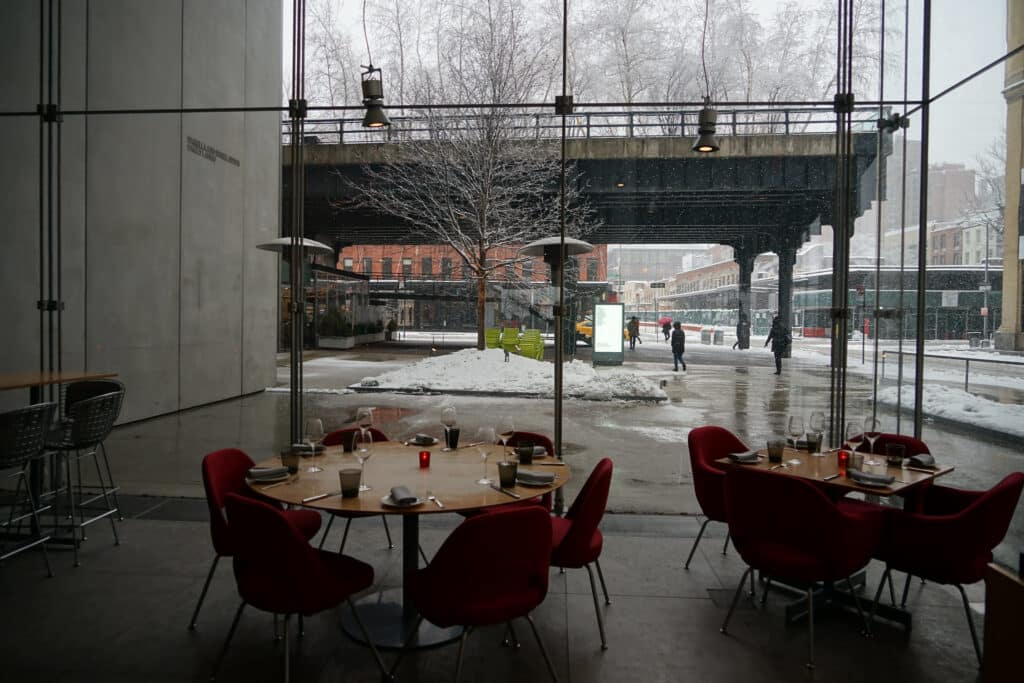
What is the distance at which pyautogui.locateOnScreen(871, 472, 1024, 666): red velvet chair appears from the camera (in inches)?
111

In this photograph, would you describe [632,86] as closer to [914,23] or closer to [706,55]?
[706,55]

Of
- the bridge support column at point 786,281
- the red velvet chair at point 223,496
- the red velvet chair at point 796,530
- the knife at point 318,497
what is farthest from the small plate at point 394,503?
the bridge support column at point 786,281

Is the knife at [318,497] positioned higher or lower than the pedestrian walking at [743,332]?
lower

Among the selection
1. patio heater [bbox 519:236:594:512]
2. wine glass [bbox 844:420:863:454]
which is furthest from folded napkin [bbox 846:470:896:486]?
patio heater [bbox 519:236:594:512]

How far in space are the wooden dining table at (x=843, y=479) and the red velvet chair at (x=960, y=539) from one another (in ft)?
0.69

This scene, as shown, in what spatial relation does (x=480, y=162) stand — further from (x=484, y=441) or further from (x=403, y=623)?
(x=403, y=623)

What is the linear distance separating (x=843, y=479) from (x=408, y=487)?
7.29 ft

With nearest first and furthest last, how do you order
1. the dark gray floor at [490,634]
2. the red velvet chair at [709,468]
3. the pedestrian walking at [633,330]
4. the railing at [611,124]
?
the dark gray floor at [490,634] → the red velvet chair at [709,468] → the railing at [611,124] → the pedestrian walking at [633,330]

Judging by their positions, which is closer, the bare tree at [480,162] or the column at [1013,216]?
the column at [1013,216]

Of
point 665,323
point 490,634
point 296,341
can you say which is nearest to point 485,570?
point 490,634

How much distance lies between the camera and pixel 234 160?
8.71 m

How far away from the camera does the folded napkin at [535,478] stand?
2875mm

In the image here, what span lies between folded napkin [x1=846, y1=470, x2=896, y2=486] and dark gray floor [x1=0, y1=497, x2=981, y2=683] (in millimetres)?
742

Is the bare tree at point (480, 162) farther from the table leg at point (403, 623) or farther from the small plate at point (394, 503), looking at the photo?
the small plate at point (394, 503)
